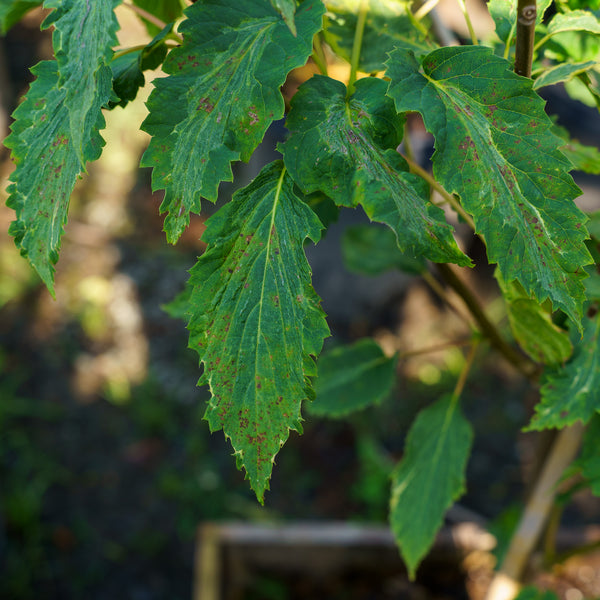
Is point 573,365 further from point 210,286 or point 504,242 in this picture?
point 210,286

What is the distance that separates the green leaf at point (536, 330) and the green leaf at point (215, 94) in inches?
12.9

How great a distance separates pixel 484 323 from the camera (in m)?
0.85

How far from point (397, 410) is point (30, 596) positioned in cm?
137

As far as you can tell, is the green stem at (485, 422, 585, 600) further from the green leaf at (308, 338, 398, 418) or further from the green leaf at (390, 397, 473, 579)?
the green leaf at (308, 338, 398, 418)

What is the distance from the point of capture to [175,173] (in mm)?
527

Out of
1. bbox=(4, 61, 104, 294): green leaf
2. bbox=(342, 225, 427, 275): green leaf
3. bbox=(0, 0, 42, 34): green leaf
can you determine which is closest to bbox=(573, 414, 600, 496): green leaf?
bbox=(342, 225, 427, 275): green leaf

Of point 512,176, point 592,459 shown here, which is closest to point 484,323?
point 592,459

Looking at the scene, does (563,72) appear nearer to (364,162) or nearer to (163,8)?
(364,162)

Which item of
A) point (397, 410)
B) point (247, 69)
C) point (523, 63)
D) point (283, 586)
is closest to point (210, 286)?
point (247, 69)

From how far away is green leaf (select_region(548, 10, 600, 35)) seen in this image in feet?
1.92

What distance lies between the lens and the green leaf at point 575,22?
584 mm

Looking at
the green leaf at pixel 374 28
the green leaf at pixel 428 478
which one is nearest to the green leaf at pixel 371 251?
the green leaf at pixel 428 478

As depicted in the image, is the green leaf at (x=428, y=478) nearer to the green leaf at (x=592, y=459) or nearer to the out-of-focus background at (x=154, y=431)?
the green leaf at (x=592, y=459)

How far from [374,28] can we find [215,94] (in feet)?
0.80
